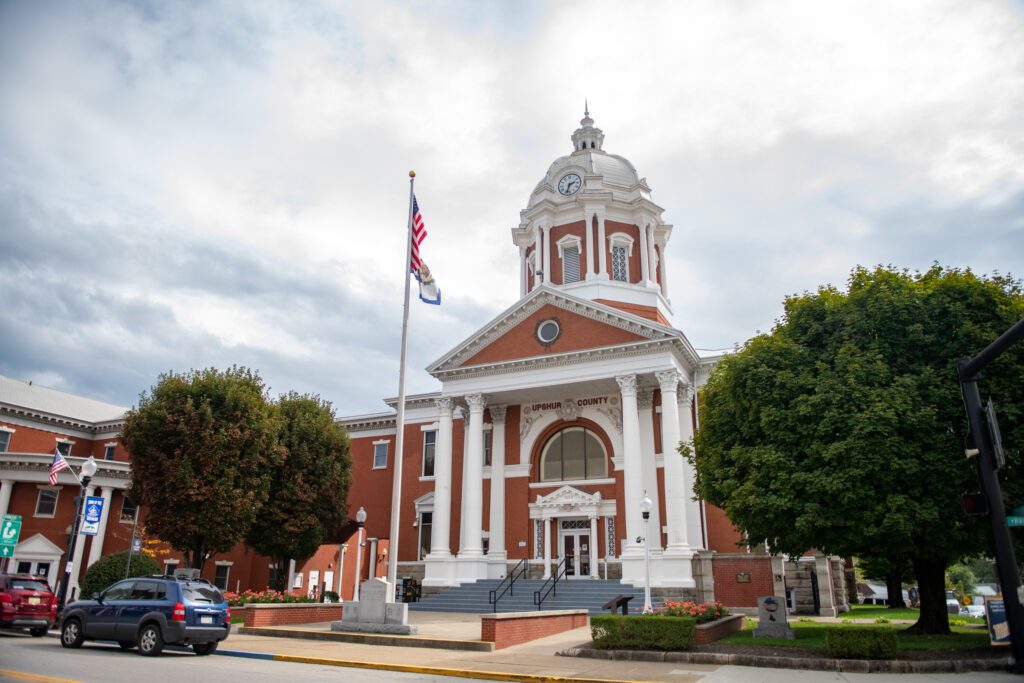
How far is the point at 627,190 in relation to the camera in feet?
143

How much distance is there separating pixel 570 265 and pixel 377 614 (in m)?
26.6

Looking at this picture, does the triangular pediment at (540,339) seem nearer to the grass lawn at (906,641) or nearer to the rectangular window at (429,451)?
the rectangular window at (429,451)

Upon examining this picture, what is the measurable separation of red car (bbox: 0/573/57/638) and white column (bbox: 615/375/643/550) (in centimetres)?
2015

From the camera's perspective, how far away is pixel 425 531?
38.6 m

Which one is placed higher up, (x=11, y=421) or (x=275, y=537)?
(x=11, y=421)

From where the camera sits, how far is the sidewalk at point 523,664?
42.4 feet

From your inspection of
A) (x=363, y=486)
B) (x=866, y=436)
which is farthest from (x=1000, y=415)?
(x=363, y=486)

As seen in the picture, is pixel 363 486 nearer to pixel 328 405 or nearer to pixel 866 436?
pixel 328 405

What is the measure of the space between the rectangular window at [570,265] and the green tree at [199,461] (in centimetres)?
1946

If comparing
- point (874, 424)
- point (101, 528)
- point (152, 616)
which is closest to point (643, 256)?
point (874, 424)

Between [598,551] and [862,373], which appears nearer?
[862,373]

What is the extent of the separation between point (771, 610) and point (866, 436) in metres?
5.21

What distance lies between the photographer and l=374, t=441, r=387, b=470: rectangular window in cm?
4200

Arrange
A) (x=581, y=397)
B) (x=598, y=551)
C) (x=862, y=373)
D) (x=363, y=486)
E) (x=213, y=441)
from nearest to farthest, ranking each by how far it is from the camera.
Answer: (x=862, y=373), (x=213, y=441), (x=598, y=551), (x=581, y=397), (x=363, y=486)
